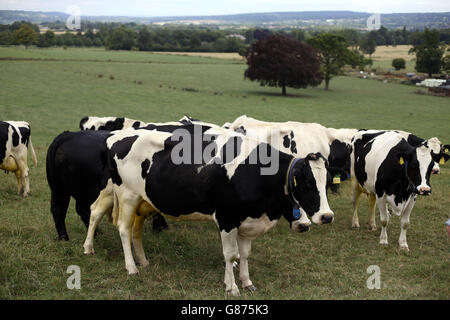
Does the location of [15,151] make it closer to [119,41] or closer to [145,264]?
[145,264]

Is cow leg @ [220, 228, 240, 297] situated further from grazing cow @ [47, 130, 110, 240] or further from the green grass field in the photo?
grazing cow @ [47, 130, 110, 240]

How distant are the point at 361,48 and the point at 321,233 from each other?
307ft

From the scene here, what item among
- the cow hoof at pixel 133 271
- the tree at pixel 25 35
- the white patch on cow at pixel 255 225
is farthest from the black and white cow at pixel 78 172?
the tree at pixel 25 35

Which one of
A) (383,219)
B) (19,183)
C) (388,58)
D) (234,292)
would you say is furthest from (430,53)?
(234,292)

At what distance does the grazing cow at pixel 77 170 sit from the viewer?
7.99 metres

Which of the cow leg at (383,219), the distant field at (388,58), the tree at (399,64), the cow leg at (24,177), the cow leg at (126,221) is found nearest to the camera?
the cow leg at (126,221)

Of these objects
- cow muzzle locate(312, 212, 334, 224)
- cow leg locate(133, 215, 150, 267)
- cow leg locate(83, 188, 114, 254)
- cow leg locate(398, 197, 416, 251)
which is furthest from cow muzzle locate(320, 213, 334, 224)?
cow leg locate(83, 188, 114, 254)

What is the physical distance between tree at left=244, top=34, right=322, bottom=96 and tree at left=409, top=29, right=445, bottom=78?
734 inches

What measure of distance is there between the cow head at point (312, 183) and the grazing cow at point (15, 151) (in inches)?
310

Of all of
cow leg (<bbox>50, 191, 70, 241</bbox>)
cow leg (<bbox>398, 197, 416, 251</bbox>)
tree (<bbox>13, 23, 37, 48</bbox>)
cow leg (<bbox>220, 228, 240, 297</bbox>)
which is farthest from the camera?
tree (<bbox>13, 23, 37, 48</bbox>)

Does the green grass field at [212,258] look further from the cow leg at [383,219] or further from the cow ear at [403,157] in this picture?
the cow ear at [403,157]

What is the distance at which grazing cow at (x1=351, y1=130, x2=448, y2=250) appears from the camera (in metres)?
8.17
